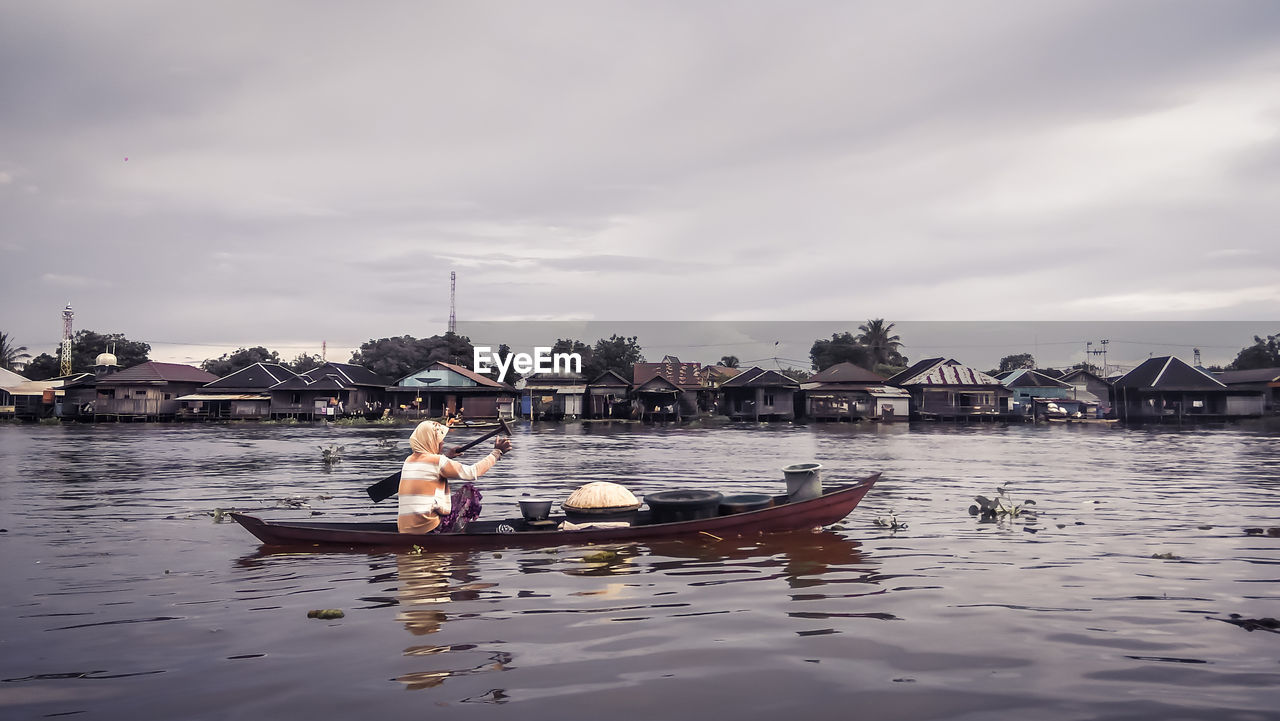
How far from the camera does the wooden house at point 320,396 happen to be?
5328 centimetres

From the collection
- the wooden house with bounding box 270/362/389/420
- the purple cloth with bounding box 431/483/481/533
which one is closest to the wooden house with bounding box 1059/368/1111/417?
the wooden house with bounding box 270/362/389/420

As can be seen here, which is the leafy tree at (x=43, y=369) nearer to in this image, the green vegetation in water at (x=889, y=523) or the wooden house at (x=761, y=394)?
Result: the wooden house at (x=761, y=394)

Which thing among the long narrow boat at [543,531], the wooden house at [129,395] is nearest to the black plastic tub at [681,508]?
the long narrow boat at [543,531]

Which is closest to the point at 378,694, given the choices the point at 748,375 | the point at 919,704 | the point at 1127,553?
the point at 919,704

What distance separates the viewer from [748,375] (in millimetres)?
55656

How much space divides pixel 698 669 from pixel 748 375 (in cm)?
5140

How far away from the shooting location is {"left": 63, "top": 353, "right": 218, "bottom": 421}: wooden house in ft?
175

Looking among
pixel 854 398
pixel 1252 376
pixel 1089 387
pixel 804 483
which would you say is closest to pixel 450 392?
pixel 854 398

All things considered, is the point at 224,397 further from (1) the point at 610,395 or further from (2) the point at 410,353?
(1) the point at 610,395

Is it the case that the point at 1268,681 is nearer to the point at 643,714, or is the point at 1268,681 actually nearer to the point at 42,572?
the point at 643,714

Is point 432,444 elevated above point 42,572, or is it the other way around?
point 432,444

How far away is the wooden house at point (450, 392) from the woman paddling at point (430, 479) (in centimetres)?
4629

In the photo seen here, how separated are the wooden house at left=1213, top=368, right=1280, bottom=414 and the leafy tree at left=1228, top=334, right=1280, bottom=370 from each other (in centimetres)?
716

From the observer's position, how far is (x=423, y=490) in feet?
28.5
